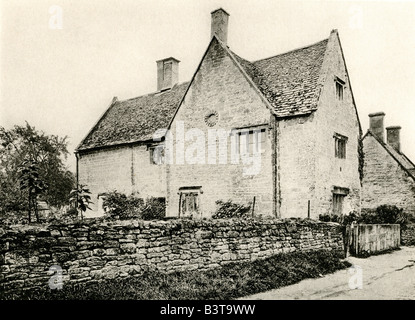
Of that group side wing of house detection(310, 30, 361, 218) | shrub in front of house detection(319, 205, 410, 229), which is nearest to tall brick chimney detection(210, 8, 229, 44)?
side wing of house detection(310, 30, 361, 218)

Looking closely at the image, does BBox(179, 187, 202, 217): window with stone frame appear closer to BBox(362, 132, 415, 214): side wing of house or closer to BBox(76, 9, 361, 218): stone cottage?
BBox(76, 9, 361, 218): stone cottage

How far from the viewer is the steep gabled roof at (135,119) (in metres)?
23.4

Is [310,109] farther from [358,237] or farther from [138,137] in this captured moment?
[138,137]

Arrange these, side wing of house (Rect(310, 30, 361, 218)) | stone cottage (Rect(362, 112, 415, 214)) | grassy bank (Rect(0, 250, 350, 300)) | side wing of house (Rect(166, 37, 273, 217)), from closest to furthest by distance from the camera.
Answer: grassy bank (Rect(0, 250, 350, 300)) → side wing of house (Rect(310, 30, 361, 218)) → side wing of house (Rect(166, 37, 273, 217)) → stone cottage (Rect(362, 112, 415, 214))

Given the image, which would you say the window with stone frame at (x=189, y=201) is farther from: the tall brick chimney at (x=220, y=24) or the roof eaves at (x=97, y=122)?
the roof eaves at (x=97, y=122)

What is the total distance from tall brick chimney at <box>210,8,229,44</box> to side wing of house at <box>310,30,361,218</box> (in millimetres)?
5380

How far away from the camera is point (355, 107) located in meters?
20.4

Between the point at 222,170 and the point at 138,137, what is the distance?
7190 millimetres

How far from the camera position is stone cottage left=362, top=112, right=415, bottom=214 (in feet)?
77.8

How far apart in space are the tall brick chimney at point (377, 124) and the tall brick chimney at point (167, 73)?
14886 millimetres

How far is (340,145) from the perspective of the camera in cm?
1875

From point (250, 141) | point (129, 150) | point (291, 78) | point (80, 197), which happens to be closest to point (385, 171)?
point (291, 78)

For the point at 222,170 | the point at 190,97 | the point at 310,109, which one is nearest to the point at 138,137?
the point at 190,97

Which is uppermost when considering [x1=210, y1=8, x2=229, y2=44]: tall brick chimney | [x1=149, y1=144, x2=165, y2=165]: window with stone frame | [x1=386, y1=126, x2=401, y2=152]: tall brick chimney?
[x1=210, y1=8, x2=229, y2=44]: tall brick chimney
